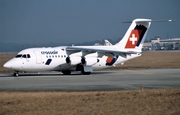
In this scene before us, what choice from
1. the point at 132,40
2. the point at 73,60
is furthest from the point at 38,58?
the point at 132,40

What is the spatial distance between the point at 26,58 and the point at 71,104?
20.7m

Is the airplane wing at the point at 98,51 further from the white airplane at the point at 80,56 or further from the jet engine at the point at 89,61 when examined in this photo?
the jet engine at the point at 89,61

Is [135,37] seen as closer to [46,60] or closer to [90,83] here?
[46,60]

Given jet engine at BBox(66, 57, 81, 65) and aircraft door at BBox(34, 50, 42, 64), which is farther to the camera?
jet engine at BBox(66, 57, 81, 65)

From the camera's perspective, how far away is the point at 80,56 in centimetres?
4038

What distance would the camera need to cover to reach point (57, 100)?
19625 mm

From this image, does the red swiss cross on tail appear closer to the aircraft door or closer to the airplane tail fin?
the airplane tail fin

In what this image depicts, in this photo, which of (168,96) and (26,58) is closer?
(168,96)

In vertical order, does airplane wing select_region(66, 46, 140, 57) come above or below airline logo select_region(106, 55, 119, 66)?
above

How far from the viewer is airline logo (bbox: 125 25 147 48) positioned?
1672 inches

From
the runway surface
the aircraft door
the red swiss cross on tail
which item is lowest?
the runway surface

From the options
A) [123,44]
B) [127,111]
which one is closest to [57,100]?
[127,111]

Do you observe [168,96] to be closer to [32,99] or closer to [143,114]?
[143,114]

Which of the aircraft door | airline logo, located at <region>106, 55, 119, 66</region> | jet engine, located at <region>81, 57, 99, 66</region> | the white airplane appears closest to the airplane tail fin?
the white airplane
